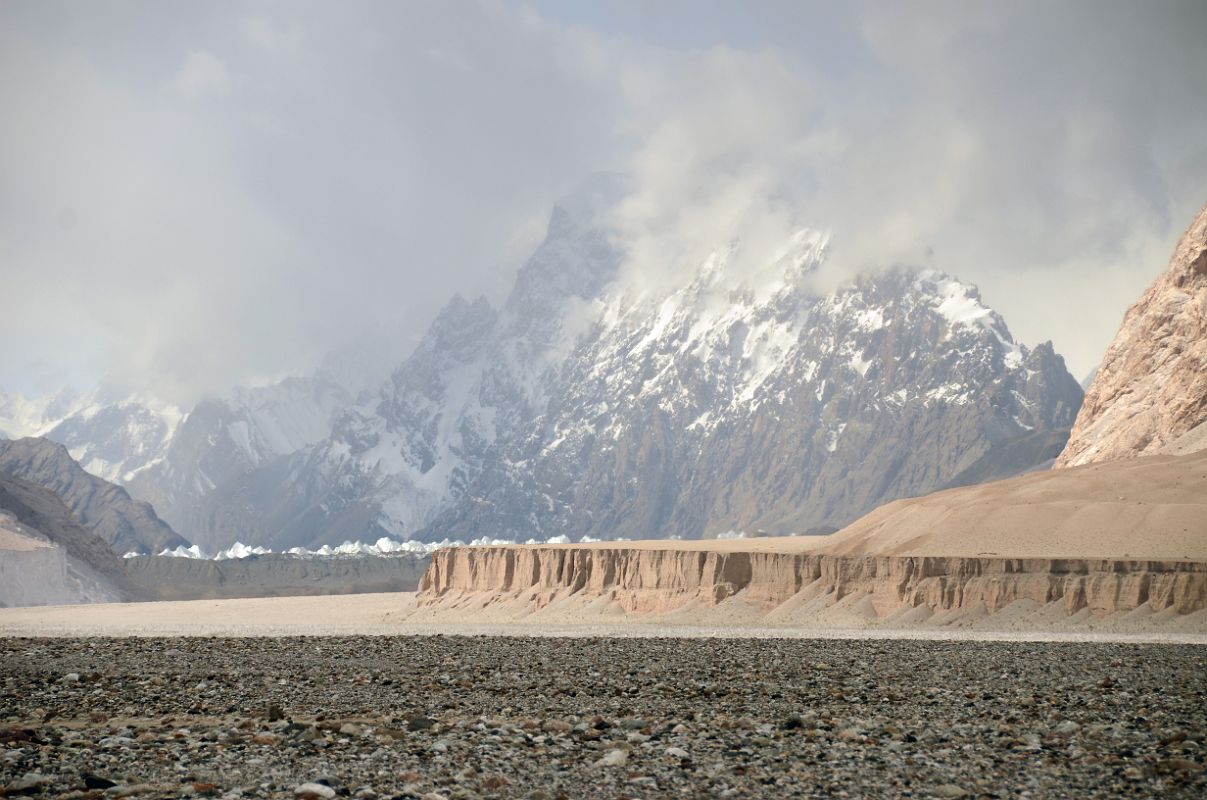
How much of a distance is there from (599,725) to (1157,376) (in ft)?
445

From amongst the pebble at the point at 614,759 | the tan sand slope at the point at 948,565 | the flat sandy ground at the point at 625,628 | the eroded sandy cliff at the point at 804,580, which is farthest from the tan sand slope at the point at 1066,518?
the pebble at the point at 614,759

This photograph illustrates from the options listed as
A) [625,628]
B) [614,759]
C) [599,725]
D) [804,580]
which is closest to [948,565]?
[804,580]

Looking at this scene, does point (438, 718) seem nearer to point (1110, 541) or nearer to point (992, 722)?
point (992, 722)

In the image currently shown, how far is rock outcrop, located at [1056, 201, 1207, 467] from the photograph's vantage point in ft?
447

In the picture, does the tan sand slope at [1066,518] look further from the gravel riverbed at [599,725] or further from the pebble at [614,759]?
the pebble at [614,759]

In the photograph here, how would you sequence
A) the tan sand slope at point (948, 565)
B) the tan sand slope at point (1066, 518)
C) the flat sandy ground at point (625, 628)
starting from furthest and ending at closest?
the tan sand slope at point (1066, 518)
the tan sand slope at point (948, 565)
the flat sandy ground at point (625, 628)

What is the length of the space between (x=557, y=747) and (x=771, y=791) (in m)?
5.90

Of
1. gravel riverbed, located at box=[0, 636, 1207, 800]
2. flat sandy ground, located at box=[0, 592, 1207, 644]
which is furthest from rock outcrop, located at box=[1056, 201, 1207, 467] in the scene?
gravel riverbed, located at box=[0, 636, 1207, 800]

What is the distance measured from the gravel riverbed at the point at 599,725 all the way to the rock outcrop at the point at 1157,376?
92263mm

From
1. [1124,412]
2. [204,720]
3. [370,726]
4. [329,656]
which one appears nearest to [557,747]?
[370,726]

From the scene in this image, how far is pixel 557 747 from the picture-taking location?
1083 inches

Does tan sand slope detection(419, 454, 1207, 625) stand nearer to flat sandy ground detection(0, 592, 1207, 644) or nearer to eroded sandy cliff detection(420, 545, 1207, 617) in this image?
eroded sandy cliff detection(420, 545, 1207, 617)

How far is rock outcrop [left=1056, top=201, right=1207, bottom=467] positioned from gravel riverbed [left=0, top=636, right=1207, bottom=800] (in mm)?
92263

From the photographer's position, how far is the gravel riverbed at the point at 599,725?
23688mm
